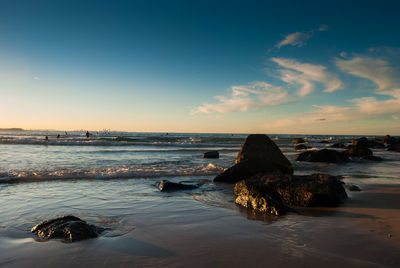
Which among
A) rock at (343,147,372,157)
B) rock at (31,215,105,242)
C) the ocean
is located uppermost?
rock at (343,147,372,157)

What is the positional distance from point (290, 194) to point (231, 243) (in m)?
2.89

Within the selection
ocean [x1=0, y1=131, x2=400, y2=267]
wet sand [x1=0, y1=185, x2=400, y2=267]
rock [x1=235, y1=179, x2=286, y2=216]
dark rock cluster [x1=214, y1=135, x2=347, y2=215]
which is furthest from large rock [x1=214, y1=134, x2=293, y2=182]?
wet sand [x1=0, y1=185, x2=400, y2=267]

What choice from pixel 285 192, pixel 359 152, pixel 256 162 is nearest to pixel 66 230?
pixel 285 192

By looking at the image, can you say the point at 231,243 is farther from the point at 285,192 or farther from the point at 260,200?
the point at 285,192

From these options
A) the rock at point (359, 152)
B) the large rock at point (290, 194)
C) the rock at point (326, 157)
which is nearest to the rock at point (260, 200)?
the large rock at point (290, 194)

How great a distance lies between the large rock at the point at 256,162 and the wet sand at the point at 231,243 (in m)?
3.82

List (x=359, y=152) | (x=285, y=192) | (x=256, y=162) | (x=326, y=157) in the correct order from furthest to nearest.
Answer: (x=359, y=152)
(x=326, y=157)
(x=256, y=162)
(x=285, y=192)

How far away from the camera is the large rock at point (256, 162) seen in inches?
339

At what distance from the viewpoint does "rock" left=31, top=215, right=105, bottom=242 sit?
343 centimetres

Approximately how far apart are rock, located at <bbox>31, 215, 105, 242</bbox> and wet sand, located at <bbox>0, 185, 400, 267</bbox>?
0.15 metres

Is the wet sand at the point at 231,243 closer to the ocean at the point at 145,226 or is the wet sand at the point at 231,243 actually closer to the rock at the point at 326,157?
the ocean at the point at 145,226

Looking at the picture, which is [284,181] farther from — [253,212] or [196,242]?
[196,242]

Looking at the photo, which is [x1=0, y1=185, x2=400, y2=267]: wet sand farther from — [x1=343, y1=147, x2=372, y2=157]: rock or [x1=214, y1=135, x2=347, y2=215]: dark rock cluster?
[x1=343, y1=147, x2=372, y2=157]: rock

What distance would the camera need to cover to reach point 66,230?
348 centimetres
